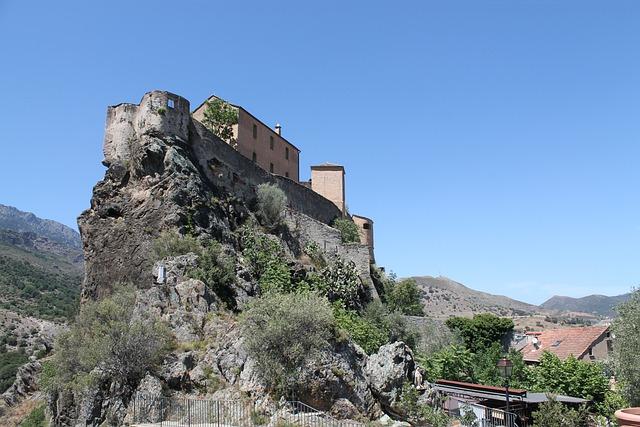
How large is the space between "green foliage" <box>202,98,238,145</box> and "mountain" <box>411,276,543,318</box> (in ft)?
240

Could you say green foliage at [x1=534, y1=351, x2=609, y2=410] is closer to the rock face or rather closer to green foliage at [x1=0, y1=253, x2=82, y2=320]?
the rock face

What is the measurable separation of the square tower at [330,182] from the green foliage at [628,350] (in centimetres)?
3413

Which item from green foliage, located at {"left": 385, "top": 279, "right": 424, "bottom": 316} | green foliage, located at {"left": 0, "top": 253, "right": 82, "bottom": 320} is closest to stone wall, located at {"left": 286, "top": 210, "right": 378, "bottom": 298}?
green foliage, located at {"left": 385, "top": 279, "right": 424, "bottom": 316}

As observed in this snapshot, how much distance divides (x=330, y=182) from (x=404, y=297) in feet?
50.6

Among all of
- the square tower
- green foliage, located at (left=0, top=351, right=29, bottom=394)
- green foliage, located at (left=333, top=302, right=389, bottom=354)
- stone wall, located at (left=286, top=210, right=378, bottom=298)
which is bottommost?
green foliage, located at (left=0, top=351, right=29, bottom=394)

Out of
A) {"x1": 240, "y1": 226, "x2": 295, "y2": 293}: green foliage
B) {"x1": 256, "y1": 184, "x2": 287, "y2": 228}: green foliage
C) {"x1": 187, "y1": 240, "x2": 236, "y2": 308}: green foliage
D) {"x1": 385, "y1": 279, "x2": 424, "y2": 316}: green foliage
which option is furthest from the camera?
{"x1": 385, "y1": 279, "x2": 424, "y2": 316}: green foliage

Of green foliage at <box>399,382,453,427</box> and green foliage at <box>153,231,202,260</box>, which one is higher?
green foliage at <box>153,231,202,260</box>

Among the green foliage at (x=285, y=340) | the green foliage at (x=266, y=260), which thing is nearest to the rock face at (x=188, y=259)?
the green foliage at (x=285, y=340)

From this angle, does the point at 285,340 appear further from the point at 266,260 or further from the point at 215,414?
the point at 266,260

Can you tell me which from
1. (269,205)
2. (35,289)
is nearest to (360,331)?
(269,205)

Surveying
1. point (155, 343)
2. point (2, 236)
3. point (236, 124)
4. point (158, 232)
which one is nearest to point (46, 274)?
point (2, 236)

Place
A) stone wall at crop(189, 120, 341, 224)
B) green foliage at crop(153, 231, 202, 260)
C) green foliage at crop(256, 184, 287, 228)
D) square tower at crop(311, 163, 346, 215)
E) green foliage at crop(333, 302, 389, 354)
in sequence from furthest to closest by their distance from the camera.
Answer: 1. square tower at crop(311, 163, 346, 215)
2. green foliage at crop(256, 184, 287, 228)
3. stone wall at crop(189, 120, 341, 224)
4. green foliage at crop(333, 302, 389, 354)
5. green foliage at crop(153, 231, 202, 260)

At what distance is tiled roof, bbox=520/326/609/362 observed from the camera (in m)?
44.9

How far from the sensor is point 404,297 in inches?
1923
